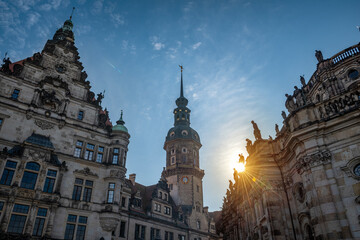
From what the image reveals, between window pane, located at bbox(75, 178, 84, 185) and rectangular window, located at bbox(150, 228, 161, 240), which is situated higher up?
window pane, located at bbox(75, 178, 84, 185)

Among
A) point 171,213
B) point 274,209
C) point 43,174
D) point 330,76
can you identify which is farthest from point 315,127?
point 171,213

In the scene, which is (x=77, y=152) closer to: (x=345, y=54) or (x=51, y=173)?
(x=51, y=173)

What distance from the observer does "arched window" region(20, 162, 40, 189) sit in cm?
2205

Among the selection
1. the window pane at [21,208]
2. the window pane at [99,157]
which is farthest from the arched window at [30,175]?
the window pane at [99,157]

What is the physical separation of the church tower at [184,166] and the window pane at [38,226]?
30.7 meters

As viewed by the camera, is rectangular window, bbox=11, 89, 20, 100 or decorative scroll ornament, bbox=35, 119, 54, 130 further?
decorative scroll ornament, bbox=35, 119, 54, 130

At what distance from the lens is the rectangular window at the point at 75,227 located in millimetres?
23094

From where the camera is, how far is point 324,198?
13.7m

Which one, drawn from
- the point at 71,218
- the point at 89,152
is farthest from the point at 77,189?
the point at 89,152

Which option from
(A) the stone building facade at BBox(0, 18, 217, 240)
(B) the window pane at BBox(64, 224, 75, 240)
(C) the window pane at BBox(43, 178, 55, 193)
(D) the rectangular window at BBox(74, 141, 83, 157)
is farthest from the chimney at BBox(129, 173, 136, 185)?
(C) the window pane at BBox(43, 178, 55, 193)

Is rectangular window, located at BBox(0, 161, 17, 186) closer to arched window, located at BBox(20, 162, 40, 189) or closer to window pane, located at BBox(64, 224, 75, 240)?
arched window, located at BBox(20, 162, 40, 189)

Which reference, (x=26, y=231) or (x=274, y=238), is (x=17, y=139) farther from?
(x=274, y=238)

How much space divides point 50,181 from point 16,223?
159 inches

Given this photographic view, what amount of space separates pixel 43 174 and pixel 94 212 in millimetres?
5781
